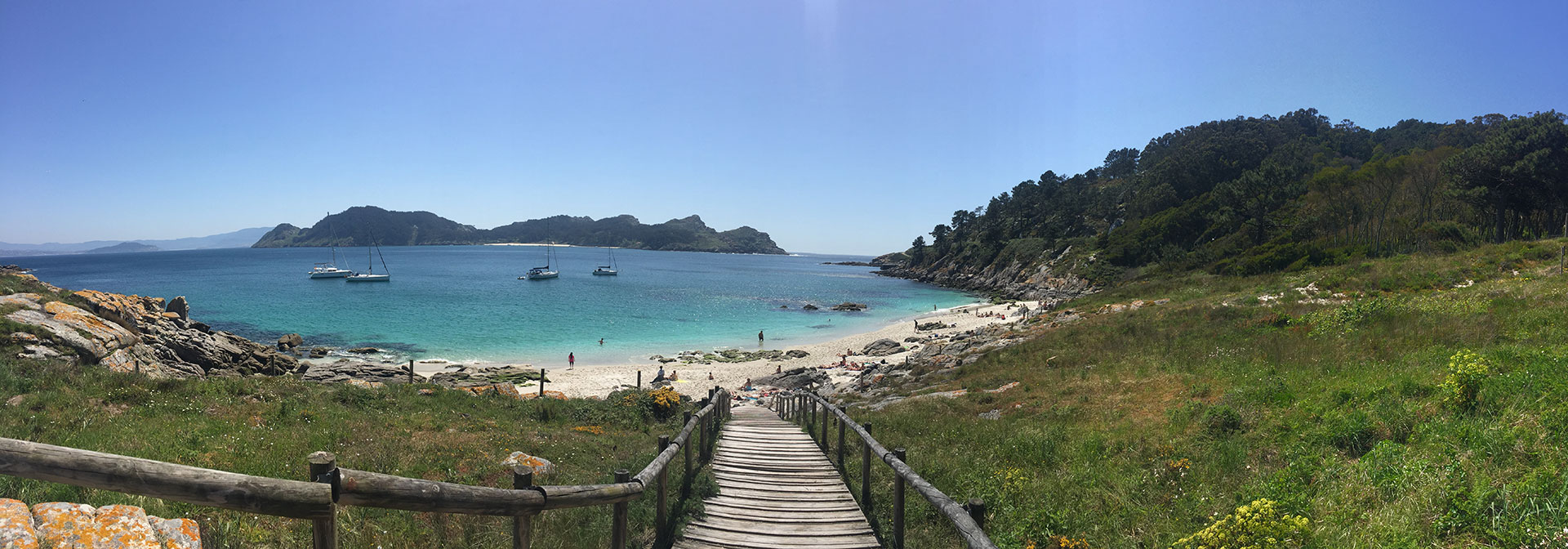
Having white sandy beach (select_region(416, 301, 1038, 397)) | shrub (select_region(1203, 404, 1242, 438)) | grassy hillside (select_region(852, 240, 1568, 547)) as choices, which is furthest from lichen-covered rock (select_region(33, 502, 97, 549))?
white sandy beach (select_region(416, 301, 1038, 397))

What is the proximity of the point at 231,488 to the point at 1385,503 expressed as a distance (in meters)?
8.57

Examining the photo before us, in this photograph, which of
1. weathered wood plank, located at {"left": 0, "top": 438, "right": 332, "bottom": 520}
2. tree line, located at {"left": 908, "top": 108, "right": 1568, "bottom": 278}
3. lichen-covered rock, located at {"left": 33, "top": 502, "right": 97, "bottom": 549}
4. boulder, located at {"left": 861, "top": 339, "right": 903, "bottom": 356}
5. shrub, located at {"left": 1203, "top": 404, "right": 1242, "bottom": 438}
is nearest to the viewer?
weathered wood plank, located at {"left": 0, "top": 438, "right": 332, "bottom": 520}

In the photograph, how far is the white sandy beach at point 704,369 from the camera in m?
30.5

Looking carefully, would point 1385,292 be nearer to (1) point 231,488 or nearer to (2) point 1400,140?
(1) point 231,488

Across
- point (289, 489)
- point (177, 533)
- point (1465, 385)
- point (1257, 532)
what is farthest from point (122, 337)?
point (1465, 385)

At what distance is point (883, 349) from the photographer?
40688mm

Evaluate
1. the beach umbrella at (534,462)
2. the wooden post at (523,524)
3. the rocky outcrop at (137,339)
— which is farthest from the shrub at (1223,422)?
the rocky outcrop at (137,339)

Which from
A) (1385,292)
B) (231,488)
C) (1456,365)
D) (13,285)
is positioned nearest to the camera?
(231,488)

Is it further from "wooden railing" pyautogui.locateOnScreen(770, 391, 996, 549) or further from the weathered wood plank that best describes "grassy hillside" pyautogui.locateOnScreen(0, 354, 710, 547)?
the weathered wood plank

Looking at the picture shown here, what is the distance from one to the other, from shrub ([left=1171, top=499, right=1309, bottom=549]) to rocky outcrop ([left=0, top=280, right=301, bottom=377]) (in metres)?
24.5

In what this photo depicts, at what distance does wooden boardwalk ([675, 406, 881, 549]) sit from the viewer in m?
6.00

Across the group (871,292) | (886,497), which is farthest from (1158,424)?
(871,292)

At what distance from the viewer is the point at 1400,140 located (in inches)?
3723

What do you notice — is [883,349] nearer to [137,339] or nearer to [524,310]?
[137,339]
